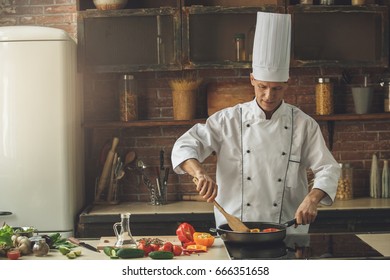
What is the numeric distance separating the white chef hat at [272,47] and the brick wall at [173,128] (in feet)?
2.76

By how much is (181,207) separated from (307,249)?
4.61ft

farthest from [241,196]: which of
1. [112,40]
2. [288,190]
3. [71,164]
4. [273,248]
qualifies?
[112,40]

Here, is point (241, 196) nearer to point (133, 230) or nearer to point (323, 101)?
point (133, 230)

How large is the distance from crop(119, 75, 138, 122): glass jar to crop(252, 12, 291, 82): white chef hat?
3.12 feet

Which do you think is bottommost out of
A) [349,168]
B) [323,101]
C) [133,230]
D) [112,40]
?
[133,230]

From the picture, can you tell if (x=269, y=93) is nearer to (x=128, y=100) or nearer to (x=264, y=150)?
(x=264, y=150)

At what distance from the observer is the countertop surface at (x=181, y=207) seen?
3.33 metres

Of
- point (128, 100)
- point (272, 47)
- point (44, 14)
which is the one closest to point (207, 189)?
point (272, 47)

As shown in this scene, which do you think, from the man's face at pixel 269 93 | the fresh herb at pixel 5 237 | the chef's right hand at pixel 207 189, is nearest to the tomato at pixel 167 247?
the chef's right hand at pixel 207 189

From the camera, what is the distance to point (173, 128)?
374 cm

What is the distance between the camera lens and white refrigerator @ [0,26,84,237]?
3277mm

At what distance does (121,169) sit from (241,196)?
→ 1041 millimetres

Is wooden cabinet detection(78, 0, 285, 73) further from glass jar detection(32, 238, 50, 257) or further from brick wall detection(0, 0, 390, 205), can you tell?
glass jar detection(32, 238, 50, 257)
